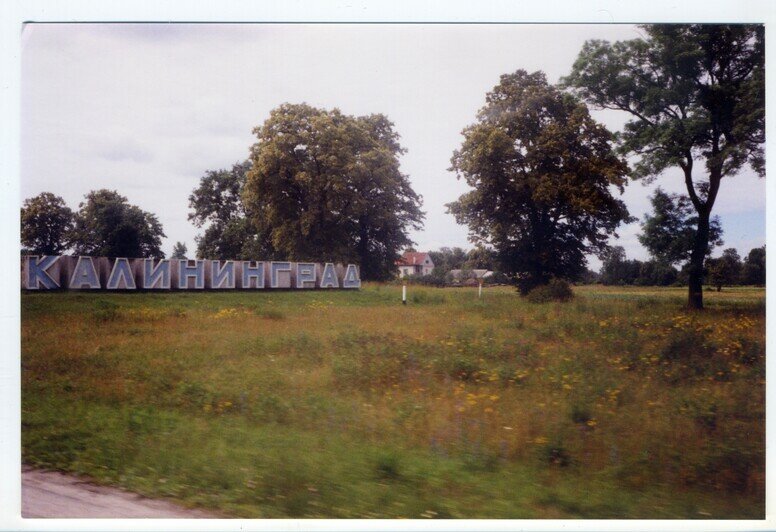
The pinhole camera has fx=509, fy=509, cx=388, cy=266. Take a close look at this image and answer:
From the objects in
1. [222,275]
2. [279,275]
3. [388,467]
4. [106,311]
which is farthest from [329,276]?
[388,467]

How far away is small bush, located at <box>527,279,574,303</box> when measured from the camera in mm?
6266

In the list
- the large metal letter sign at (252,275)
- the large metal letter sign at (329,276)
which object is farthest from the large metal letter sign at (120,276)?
the large metal letter sign at (329,276)

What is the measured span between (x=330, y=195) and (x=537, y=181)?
2.63 meters

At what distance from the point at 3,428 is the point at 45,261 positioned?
1.83m

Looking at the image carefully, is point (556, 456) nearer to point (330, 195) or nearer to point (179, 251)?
point (330, 195)

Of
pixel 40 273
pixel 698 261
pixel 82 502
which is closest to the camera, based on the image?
pixel 82 502

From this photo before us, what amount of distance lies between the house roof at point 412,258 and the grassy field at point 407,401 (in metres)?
0.36

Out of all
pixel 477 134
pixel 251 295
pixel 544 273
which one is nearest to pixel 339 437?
pixel 251 295

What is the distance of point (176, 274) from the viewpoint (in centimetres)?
636

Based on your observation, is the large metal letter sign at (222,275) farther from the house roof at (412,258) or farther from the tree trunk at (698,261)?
the tree trunk at (698,261)

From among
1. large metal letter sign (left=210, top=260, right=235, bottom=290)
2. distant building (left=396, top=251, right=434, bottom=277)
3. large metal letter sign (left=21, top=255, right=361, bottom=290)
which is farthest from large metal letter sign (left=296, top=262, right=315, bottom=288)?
distant building (left=396, top=251, right=434, bottom=277)

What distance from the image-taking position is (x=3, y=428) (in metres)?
5.05

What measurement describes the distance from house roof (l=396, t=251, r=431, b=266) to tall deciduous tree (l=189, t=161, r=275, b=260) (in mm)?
1704

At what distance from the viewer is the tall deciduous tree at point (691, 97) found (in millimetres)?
5328
